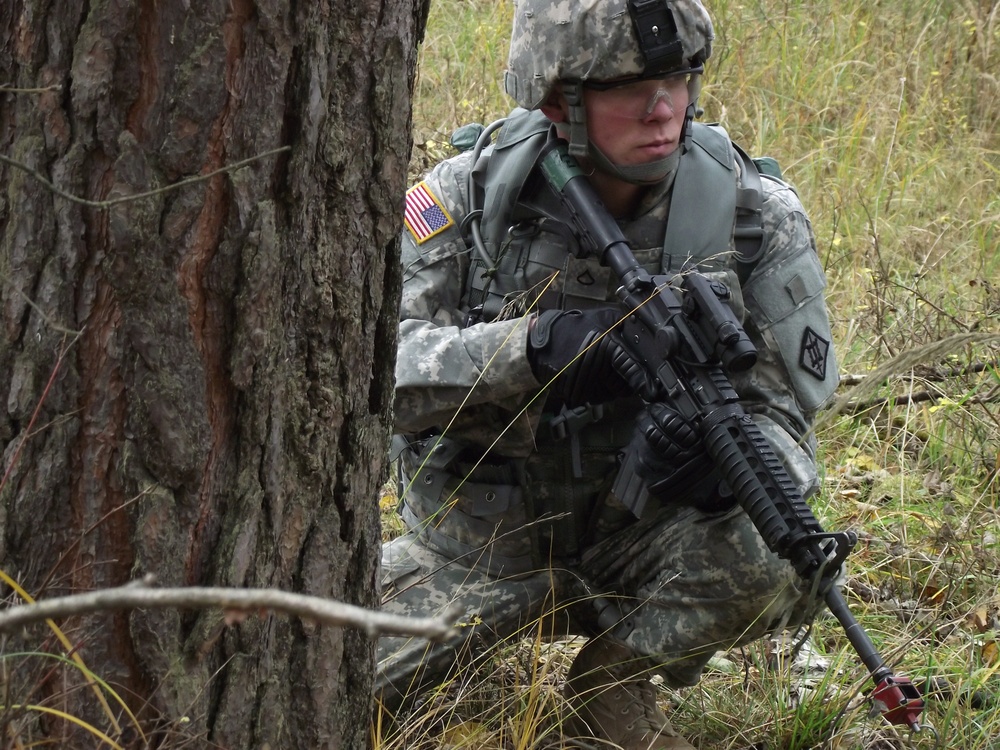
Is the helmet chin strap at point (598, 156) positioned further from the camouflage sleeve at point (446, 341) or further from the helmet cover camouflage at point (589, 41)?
the camouflage sleeve at point (446, 341)

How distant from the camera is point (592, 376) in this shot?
2.67 metres

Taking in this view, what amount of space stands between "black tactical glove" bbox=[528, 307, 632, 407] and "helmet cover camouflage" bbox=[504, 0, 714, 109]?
1.92 feet

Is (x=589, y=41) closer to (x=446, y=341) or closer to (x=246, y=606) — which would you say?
(x=446, y=341)

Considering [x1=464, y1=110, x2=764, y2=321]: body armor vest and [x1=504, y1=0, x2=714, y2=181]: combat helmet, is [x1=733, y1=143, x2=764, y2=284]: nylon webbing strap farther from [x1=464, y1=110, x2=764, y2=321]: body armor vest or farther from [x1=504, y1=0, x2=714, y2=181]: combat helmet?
[x1=504, y1=0, x2=714, y2=181]: combat helmet

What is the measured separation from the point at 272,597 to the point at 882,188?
509cm

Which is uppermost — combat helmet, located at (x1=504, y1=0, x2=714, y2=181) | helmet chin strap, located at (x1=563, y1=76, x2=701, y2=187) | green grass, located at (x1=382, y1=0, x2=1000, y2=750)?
combat helmet, located at (x1=504, y1=0, x2=714, y2=181)

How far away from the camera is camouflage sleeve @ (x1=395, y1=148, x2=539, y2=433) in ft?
8.94

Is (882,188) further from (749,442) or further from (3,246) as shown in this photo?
(3,246)

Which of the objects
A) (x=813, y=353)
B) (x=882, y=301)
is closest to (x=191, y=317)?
(x=813, y=353)

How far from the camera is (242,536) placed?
4.99 ft

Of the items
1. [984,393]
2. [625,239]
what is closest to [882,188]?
[984,393]

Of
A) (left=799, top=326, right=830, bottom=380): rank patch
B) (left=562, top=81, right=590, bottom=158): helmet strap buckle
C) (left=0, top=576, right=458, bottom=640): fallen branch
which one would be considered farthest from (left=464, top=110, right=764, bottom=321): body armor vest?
(left=0, top=576, right=458, bottom=640): fallen branch

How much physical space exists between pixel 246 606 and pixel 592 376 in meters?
1.98

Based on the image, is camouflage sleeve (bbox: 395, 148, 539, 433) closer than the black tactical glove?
No
